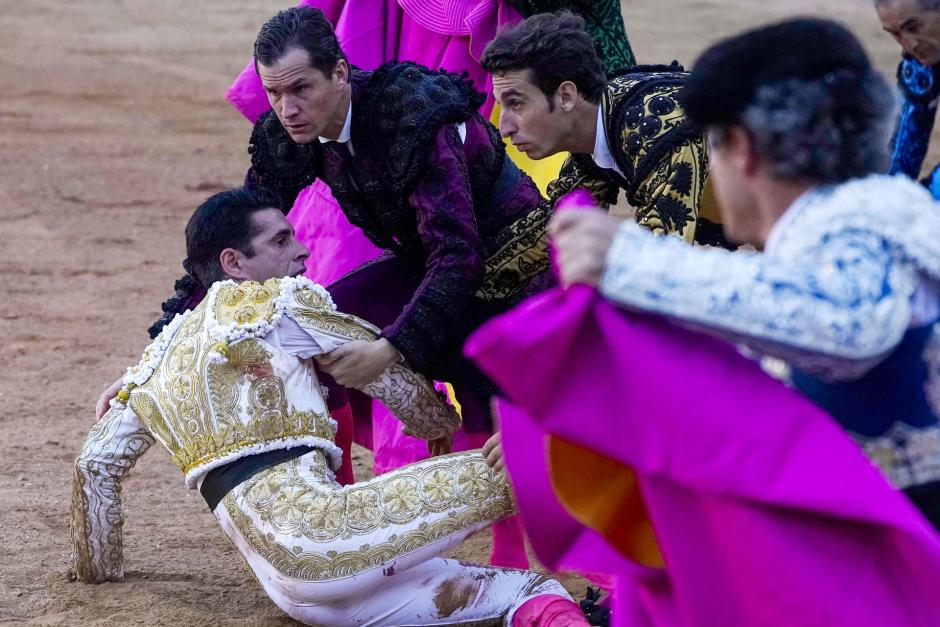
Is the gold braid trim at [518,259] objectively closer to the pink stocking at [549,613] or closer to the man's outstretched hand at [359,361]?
the man's outstretched hand at [359,361]

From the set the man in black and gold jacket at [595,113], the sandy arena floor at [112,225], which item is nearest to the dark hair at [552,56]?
the man in black and gold jacket at [595,113]

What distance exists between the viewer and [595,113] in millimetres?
3398

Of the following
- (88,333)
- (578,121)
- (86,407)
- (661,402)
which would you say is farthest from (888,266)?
(88,333)

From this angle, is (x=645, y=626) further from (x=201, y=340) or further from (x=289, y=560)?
(x=201, y=340)

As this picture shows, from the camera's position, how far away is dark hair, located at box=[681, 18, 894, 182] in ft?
5.93

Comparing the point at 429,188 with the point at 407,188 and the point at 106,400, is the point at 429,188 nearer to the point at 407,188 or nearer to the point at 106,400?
the point at 407,188

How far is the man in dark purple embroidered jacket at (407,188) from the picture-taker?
3.48 m

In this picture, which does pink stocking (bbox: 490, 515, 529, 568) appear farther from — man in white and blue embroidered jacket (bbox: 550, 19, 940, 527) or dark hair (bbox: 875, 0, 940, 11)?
man in white and blue embroidered jacket (bbox: 550, 19, 940, 527)

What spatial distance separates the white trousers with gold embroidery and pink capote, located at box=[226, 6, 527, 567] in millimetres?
1343

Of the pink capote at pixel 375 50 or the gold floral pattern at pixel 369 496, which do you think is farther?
the pink capote at pixel 375 50

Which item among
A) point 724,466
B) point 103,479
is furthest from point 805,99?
point 103,479

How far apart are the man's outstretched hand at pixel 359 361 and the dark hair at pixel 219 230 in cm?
36

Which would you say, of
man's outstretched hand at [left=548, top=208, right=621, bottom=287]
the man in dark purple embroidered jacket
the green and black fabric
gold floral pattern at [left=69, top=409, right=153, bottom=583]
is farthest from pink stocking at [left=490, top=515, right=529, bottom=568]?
man's outstretched hand at [left=548, top=208, right=621, bottom=287]

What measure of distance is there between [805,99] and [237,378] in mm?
1732
